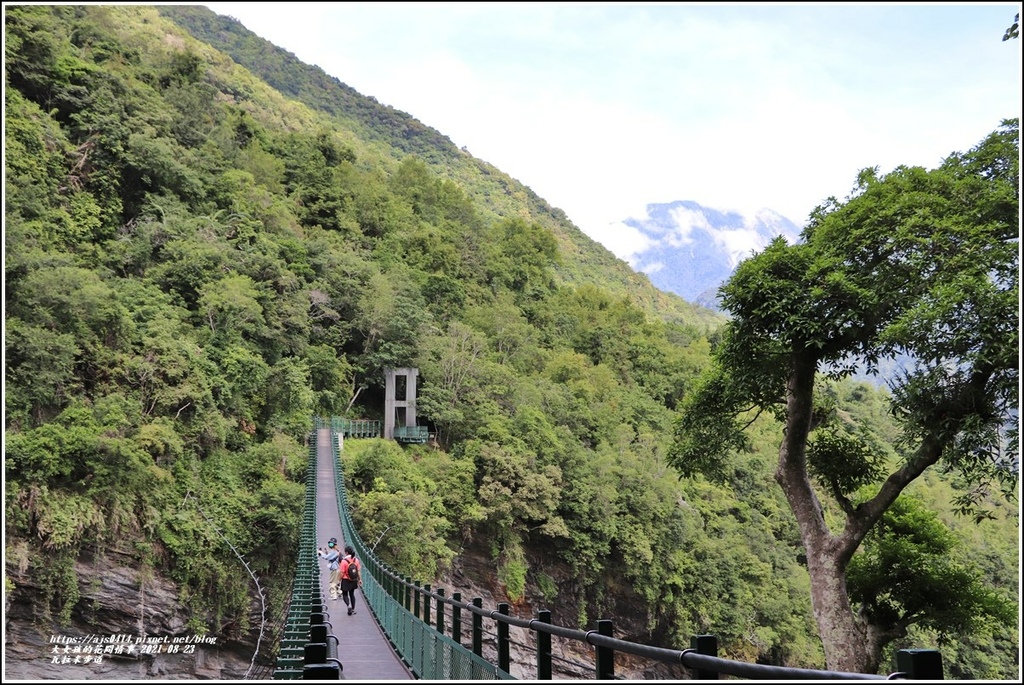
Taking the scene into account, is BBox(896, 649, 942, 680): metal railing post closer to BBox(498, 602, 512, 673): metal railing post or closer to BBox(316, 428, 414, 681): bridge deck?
BBox(498, 602, 512, 673): metal railing post

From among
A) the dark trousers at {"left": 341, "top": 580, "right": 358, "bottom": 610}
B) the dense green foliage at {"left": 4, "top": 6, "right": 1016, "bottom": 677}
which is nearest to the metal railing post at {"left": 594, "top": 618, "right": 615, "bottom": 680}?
the dark trousers at {"left": 341, "top": 580, "right": 358, "bottom": 610}

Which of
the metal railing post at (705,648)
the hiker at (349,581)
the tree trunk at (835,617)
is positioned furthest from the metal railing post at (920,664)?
the tree trunk at (835,617)

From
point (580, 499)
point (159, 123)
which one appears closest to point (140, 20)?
point (159, 123)

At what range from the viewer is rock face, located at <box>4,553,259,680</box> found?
55.8 ft

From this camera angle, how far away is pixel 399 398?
29.9m

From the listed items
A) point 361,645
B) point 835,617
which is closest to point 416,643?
point 361,645

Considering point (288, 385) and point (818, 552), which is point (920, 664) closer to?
point (818, 552)

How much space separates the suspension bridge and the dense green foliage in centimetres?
469

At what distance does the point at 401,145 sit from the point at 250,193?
171 feet

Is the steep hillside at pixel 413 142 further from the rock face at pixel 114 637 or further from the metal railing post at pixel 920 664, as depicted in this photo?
the metal railing post at pixel 920 664

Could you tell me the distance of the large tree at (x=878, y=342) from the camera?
1014cm

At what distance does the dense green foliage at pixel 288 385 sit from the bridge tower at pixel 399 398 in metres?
0.57

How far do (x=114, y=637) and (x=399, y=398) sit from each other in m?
13.4

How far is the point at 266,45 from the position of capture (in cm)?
8844
